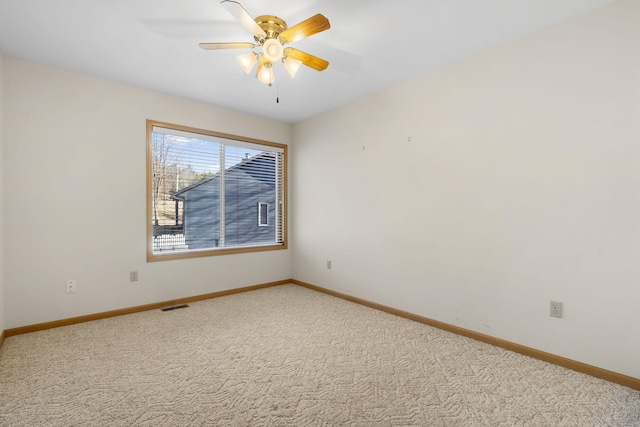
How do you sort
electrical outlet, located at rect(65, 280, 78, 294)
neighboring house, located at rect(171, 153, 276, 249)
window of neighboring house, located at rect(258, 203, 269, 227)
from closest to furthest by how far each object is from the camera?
electrical outlet, located at rect(65, 280, 78, 294), neighboring house, located at rect(171, 153, 276, 249), window of neighboring house, located at rect(258, 203, 269, 227)

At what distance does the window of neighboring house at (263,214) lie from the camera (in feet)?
15.1

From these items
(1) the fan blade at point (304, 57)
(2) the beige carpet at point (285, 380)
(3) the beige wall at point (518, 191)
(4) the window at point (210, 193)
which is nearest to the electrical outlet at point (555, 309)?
(3) the beige wall at point (518, 191)

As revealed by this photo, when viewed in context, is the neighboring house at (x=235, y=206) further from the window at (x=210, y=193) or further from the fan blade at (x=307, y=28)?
the fan blade at (x=307, y=28)

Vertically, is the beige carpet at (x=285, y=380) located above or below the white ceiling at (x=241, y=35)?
below

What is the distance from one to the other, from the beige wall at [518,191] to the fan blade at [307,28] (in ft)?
5.21

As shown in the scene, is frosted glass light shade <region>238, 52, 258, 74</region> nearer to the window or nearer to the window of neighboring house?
the window

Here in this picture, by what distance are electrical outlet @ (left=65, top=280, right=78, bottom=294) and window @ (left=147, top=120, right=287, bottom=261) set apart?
2.24 ft

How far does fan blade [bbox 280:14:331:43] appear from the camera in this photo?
1.80m

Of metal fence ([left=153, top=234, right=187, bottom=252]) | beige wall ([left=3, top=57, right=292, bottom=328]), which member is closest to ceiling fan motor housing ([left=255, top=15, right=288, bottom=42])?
beige wall ([left=3, top=57, right=292, bottom=328])

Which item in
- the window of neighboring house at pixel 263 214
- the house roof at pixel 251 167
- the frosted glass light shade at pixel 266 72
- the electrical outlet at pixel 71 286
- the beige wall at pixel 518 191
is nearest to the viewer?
the beige wall at pixel 518 191

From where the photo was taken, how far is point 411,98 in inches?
126

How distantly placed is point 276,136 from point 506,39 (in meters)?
3.11

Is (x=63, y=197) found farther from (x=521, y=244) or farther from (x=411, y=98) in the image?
(x=521, y=244)

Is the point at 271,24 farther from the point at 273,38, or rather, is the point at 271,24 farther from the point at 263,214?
the point at 263,214
